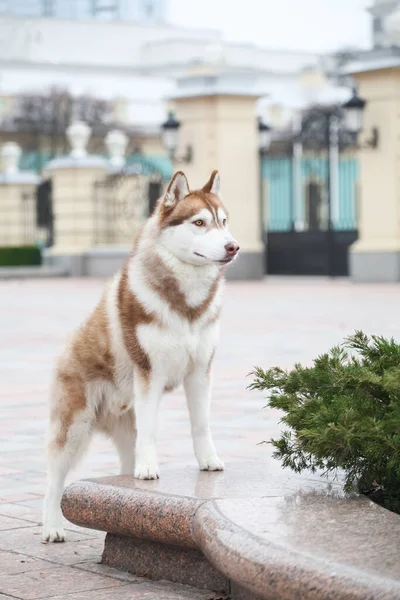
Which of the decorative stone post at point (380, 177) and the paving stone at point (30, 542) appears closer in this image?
the paving stone at point (30, 542)

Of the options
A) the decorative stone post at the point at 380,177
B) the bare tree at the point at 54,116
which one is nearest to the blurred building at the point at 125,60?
the bare tree at the point at 54,116

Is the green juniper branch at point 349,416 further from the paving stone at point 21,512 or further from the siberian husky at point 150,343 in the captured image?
the paving stone at point 21,512

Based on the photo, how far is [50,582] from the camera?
480cm

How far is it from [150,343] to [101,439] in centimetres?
322

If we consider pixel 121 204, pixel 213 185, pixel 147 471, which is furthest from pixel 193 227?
pixel 121 204

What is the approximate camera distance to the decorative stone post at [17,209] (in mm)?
38406

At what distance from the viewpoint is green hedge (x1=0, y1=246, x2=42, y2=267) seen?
117 feet

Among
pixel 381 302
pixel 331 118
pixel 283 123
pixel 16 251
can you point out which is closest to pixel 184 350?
pixel 381 302

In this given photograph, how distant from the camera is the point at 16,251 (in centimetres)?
3575

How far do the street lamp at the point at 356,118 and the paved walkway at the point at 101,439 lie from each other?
3.35 meters

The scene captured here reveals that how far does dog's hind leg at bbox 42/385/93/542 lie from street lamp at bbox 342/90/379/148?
70.4ft

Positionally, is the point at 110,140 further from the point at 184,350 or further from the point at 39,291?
the point at 184,350

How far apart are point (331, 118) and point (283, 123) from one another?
3167 centimetres

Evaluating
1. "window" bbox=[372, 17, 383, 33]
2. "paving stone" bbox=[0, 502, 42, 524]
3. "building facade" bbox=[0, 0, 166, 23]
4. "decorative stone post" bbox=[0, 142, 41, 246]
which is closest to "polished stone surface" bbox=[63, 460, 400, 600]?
"paving stone" bbox=[0, 502, 42, 524]
